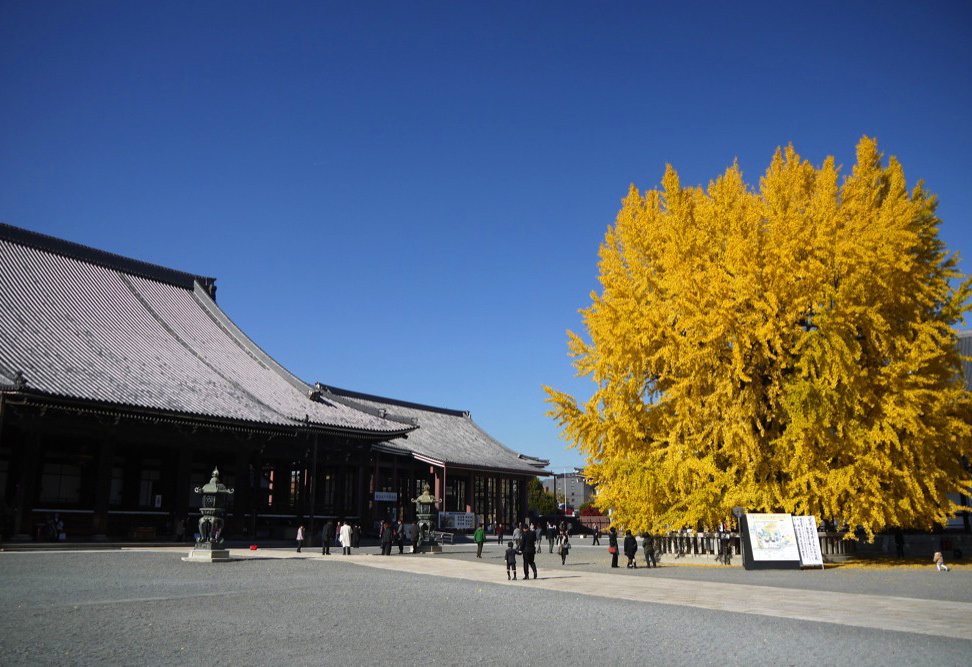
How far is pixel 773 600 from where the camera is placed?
13867mm

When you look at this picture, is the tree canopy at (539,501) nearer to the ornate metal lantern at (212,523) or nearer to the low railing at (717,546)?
the low railing at (717,546)

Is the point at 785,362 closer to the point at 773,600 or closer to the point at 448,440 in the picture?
the point at 773,600

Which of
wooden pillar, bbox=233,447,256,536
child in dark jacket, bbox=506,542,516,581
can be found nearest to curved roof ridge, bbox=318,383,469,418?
wooden pillar, bbox=233,447,256,536

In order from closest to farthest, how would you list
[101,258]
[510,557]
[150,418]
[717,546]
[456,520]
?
[510,557] < [717,546] < [150,418] < [101,258] < [456,520]

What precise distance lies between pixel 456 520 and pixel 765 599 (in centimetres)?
2766

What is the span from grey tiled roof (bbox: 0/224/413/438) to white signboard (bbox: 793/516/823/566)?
19.6 m

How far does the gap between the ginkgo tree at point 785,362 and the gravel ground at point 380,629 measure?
6.27 m

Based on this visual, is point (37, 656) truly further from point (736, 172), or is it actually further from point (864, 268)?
point (736, 172)

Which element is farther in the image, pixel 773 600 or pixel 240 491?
pixel 240 491

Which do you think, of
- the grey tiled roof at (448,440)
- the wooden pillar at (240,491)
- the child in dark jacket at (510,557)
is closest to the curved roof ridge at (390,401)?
the grey tiled roof at (448,440)

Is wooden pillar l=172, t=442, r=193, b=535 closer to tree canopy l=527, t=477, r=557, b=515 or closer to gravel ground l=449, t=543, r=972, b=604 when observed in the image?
gravel ground l=449, t=543, r=972, b=604

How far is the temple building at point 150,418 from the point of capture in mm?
26219

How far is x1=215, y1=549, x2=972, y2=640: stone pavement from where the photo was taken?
36.4ft

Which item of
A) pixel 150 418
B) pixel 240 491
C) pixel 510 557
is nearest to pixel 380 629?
pixel 510 557
